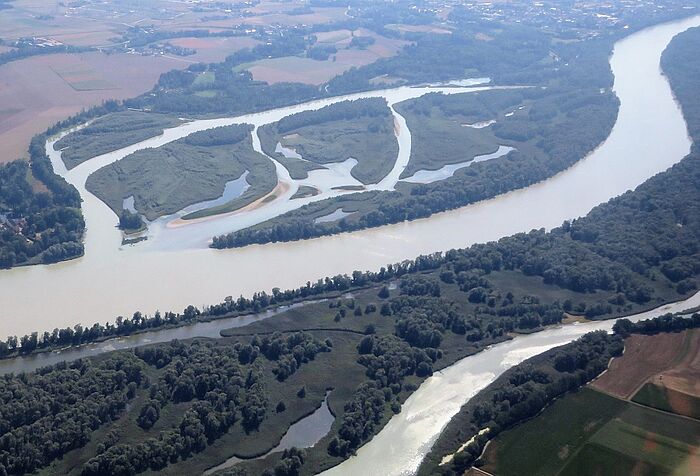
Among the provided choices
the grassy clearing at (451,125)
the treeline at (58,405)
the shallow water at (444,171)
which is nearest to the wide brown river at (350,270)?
the treeline at (58,405)

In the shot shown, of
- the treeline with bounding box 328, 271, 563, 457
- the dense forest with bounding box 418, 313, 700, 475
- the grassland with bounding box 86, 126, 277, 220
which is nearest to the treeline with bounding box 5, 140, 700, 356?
the treeline with bounding box 328, 271, 563, 457

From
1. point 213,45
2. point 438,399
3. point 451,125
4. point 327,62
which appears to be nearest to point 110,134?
point 451,125

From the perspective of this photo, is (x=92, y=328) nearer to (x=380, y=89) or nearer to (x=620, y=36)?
(x=380, y=89)

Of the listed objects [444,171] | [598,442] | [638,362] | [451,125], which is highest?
[451,125]

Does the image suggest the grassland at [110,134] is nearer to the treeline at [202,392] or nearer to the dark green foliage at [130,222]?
the dark green foliage at [130,222]

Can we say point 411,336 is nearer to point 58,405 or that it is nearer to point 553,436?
point 553,436

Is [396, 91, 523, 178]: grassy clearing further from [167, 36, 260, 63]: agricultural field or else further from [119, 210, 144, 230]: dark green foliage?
[167, 36, 260, 63]: agricultural field

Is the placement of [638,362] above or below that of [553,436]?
above
